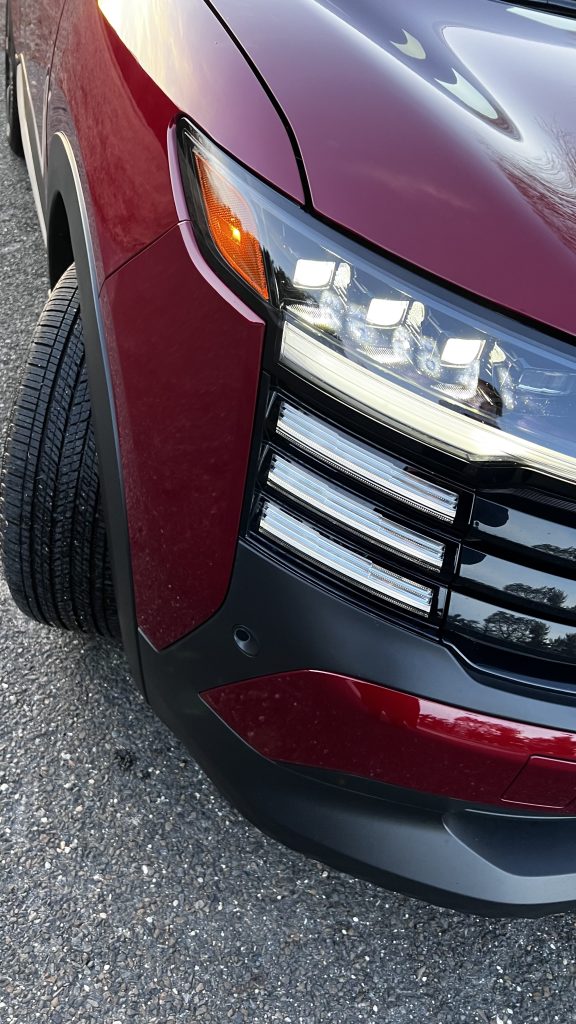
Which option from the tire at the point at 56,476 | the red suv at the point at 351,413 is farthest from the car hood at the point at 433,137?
the tire at the point at 56,476

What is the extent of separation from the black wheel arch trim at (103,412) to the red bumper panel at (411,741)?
29 centimetres

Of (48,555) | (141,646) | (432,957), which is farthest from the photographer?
(48,555)

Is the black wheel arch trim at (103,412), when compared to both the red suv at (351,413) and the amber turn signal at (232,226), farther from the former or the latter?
the amber turn signal at (232,226)

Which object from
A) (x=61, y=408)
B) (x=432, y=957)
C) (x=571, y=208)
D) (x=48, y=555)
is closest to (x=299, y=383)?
(x=571, y=208)

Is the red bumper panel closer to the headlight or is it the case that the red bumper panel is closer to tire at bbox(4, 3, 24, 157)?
the headlight

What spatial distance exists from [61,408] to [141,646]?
18.2 inches

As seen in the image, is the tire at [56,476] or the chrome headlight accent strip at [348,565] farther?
the tire at [56,476]

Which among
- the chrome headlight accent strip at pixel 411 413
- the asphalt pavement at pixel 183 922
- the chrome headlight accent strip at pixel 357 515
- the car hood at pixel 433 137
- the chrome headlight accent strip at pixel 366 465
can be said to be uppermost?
the car hood at pixel 433 137

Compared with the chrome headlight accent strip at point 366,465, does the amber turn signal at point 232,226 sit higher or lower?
Answer: higher

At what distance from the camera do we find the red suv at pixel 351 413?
3.16ft

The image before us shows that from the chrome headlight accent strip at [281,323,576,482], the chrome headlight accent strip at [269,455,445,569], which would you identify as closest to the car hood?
the chrome headlight accent strip at [281,323,576,482]

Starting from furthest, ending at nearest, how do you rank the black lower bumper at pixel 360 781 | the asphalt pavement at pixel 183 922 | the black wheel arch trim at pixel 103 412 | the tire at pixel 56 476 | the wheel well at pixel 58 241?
the wheel well at pixel 58 241 < the tire at pixel 56 476 < the asphalt pavement at pixel 183 922 < the black wheel arch trim at pixel 103 412 < the black lower bumper at pixel 360 781

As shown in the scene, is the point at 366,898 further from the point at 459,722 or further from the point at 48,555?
A: the point at 48,555

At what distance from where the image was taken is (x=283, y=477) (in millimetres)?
1051
